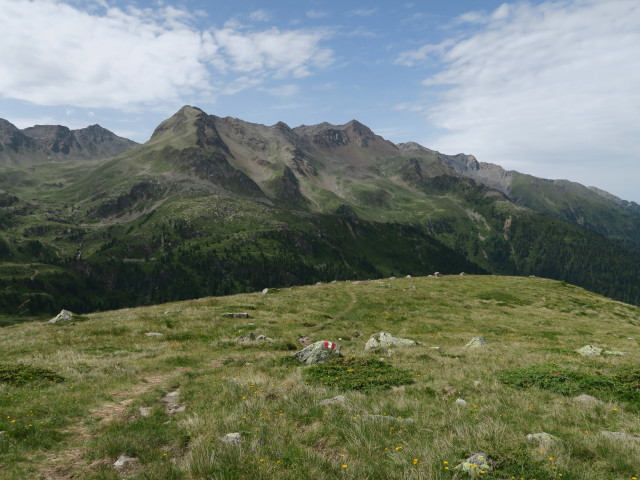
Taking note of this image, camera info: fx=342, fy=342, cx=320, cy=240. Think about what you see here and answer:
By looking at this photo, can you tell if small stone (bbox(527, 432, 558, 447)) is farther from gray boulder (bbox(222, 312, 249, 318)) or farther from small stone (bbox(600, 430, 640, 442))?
gray boulder (bbox(222, 312, 249, 318))

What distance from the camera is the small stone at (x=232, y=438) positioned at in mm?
9262

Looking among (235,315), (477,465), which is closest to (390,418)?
(477,465)

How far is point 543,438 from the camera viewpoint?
8.65 m

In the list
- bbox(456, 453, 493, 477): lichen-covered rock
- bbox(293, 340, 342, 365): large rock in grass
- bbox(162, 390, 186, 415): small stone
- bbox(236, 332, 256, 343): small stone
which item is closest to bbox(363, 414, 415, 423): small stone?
bbox(456, 453, 493, 477): lichen-covered rock

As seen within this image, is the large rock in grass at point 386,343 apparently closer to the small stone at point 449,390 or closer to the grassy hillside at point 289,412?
the grassy hillside at point 289,412

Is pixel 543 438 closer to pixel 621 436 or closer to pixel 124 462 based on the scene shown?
pixel 621 436

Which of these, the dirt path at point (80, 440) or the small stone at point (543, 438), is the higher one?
the small stone at point (543, 438)

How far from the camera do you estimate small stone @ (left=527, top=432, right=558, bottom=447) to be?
8291mm

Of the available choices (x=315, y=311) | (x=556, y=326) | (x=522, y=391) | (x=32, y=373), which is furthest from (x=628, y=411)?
(x=556, y=326)

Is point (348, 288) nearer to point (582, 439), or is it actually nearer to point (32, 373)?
point (32, 373)

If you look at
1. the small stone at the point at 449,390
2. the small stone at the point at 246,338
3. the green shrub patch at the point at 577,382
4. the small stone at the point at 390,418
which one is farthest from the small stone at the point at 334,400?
the small stone at the point at 246,338

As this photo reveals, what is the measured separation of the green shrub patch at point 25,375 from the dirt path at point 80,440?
3.97 metres

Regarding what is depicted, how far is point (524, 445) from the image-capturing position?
8320 mm

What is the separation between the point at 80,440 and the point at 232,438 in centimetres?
543
